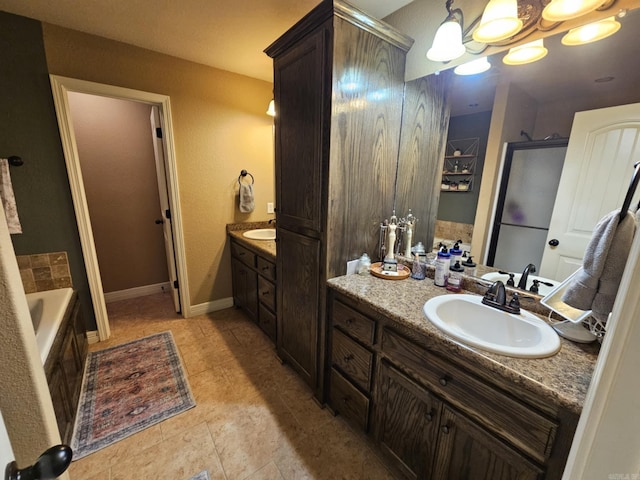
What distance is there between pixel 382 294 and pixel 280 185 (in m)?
0.98

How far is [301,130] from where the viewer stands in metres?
1.51

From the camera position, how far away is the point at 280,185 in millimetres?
1761

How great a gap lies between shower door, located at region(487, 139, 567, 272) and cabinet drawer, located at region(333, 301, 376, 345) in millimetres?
722

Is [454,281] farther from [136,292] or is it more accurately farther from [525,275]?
[136,292]

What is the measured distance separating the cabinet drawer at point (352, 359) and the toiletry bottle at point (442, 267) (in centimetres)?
55

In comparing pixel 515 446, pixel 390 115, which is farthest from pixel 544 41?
pixel 515 446

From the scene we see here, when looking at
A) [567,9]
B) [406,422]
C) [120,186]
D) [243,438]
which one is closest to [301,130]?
[567,9]

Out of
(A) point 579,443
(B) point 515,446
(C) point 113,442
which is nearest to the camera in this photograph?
(A) point 579,443

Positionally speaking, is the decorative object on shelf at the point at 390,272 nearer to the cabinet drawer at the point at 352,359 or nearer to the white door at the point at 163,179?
the cabinet drawer at the point at 352,359

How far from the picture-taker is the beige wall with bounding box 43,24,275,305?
Result: 198 cm

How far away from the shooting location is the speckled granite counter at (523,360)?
0.71 m

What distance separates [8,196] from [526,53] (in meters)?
3.13

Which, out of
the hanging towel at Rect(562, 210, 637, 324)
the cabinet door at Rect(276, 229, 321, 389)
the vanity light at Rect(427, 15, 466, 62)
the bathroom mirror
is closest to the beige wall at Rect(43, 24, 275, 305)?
the cabinet door at Rect(276, 229, 321, 389)

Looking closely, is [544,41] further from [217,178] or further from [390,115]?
[217,178]
